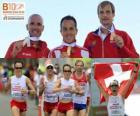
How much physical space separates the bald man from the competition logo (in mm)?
108

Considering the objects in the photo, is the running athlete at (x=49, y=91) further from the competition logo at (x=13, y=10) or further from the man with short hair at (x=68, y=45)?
the competition logo at (x=13, y=10)

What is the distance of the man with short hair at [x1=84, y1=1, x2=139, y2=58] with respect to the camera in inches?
107

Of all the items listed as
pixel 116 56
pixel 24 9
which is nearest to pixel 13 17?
pixel 24 9

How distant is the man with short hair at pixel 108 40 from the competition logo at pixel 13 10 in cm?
65

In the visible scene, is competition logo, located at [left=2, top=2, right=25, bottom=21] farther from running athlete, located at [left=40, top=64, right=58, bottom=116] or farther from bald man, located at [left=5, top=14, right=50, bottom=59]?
running athlete, located at [left=40, top=64, right=58, bottom=116]

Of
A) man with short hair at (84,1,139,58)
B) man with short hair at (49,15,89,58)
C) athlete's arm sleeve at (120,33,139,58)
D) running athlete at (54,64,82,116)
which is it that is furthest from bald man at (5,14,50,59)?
athlete's arm sleeve at (120,33,139,58)

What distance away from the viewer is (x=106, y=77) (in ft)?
9.46

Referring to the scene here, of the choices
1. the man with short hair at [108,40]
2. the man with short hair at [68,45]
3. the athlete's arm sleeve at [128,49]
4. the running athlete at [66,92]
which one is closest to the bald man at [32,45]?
the man with short hair at [68,45]

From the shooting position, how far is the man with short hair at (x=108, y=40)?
107 inches

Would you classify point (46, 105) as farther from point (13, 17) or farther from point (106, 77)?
point (13, 17)

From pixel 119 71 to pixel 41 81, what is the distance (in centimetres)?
78

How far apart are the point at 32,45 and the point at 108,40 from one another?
72cm

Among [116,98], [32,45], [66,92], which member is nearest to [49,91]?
[66,92]

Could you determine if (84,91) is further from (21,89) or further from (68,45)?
(21,89)
